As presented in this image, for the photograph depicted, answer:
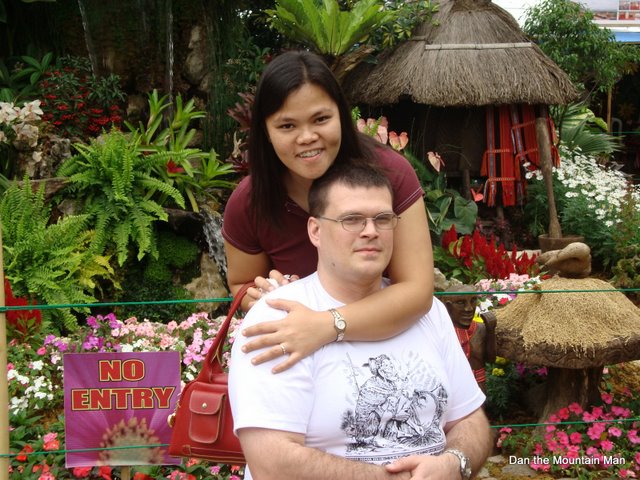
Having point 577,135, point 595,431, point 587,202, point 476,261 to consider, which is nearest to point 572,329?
point 595,431

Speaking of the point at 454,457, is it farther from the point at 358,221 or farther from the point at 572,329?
the point at 572,329

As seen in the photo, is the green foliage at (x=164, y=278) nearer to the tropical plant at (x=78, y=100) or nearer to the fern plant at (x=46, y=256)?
the fern plant at (x=46, y=256)

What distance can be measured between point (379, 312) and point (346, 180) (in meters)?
0.35

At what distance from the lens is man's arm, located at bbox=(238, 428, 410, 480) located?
5.78 feet

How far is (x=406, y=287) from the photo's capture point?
204 cm

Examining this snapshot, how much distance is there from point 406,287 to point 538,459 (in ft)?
7.48

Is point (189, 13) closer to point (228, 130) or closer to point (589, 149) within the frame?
point (228, 130)

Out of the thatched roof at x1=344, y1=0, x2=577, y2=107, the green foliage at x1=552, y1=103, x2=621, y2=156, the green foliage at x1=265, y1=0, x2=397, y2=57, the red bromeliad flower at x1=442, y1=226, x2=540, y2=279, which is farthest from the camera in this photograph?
the green foliage at x1=552, y1=103, x2=621, y2=156

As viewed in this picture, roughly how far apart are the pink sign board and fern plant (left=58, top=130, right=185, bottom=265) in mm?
3054

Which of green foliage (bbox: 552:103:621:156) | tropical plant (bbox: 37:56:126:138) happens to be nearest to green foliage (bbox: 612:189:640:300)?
green foliage (bbox: 552:103:621:156)

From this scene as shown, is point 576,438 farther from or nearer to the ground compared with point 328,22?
nearer to the ground

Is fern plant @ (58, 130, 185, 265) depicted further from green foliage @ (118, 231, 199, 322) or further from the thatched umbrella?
the thatched umbrella

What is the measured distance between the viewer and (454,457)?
1.92 m

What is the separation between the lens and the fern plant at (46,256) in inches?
211
